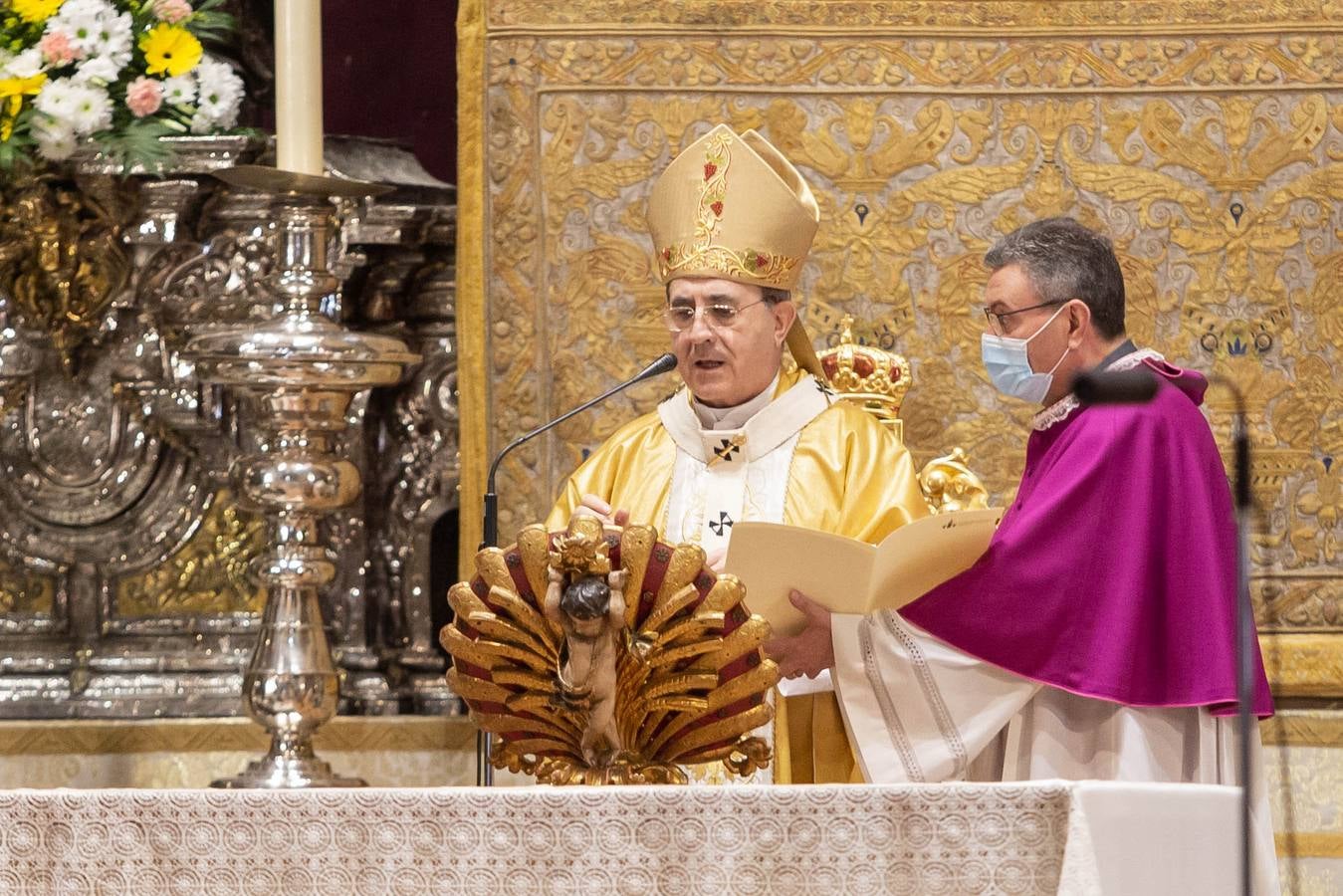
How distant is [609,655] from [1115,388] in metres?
0.97

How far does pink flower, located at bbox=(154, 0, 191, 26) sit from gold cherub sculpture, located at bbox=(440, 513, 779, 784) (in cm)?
229

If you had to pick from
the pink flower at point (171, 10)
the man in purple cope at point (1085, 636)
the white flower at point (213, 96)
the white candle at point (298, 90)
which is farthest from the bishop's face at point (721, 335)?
the pink flower at point (171, 10)

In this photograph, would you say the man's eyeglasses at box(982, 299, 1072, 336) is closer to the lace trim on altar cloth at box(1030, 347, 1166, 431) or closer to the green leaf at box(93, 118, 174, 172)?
the lace trim on altar cloth at box(1030, 347, 1166, 431)

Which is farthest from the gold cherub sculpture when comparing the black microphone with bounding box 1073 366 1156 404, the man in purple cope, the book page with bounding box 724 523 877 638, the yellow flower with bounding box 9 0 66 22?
the yellow flower with bounding box 9 0 66 22

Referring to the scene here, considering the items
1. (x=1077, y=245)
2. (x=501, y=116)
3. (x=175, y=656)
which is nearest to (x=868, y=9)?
A: (x=501, y=116)

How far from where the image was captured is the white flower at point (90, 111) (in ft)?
15.1

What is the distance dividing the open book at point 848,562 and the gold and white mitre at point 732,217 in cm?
79

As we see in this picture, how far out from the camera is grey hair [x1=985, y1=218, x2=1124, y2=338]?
12.1 ft

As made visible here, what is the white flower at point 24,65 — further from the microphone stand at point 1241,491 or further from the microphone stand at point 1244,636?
the microphone stand at point 1244,636

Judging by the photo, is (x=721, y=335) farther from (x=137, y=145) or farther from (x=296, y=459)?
(x=137, y=145)

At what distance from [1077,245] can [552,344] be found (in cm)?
171

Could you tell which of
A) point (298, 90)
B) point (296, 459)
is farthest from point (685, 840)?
point (298, 90)

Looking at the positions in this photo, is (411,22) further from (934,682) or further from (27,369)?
(934,682)

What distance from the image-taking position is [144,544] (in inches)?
200
